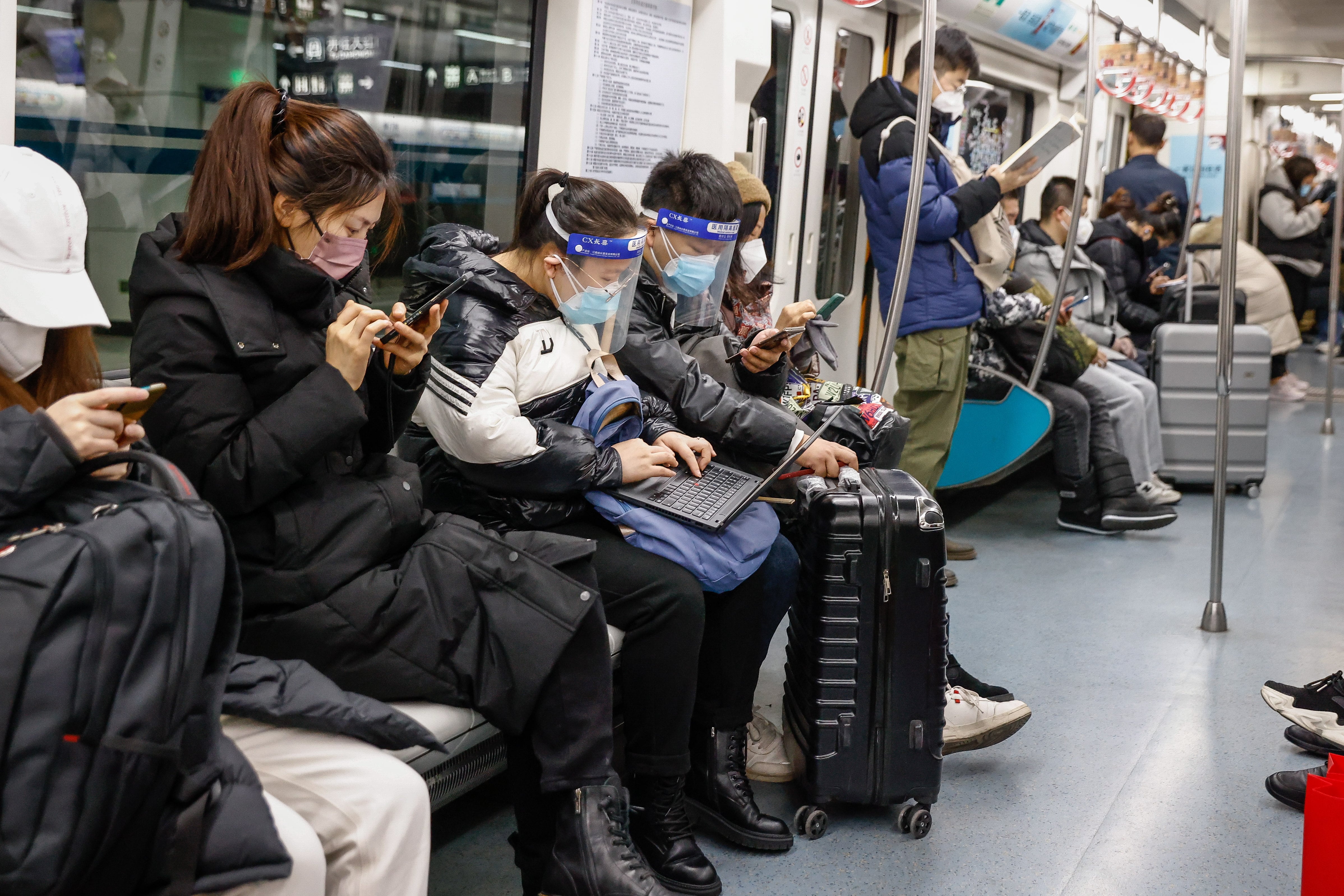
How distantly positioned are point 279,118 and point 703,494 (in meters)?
1.17

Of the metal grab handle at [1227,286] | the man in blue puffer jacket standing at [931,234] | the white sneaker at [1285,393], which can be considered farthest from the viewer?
the white sneaker at [1285,393]

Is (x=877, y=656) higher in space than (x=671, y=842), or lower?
higher

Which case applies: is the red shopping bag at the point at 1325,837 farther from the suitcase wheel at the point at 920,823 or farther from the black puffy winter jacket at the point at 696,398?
the black puffy winter jacket at the point at 696,398

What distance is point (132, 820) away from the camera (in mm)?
1412

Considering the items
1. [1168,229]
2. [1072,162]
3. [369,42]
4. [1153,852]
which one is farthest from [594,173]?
[1072,162]

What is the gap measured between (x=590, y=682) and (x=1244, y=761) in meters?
2.06

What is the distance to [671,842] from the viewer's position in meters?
2.49

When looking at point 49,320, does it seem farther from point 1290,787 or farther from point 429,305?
point 1290,787

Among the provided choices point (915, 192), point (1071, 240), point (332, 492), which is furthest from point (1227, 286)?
point (332, 492)

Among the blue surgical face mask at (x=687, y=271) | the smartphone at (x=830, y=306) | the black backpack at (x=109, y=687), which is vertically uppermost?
the blue surgical face mask at (x=687, y=271)

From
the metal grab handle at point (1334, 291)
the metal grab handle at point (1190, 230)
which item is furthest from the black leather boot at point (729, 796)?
the metal grab handle at point (1334, 291)

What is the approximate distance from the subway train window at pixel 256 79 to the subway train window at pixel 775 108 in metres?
1.45

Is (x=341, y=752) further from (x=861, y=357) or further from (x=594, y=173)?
(x=861, y=357)

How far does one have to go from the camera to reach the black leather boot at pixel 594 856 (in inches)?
83.7
